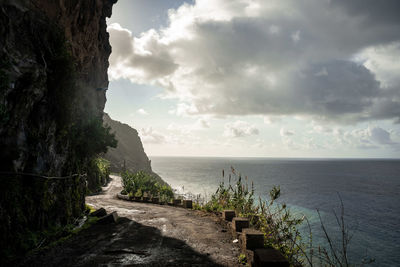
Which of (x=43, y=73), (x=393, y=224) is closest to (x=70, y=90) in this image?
(x=43, y=73)

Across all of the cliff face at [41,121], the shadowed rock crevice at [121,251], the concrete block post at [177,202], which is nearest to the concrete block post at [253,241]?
the shadowed rock crevice at [121,251]

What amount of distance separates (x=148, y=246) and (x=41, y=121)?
477cm

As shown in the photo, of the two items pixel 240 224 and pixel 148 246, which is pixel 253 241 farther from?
pixel 148 246

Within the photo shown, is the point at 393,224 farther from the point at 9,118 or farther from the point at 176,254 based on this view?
the point at 9,118

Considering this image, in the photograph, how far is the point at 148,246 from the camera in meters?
6.09

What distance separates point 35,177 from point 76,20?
6.84 metres

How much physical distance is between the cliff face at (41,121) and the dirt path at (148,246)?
1109 mm

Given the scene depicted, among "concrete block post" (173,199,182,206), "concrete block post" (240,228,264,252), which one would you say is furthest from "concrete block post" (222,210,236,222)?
"concrete block post" (173,199,182,206)

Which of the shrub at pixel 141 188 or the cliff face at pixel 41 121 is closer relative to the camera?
the cliff face at pixel 41 121

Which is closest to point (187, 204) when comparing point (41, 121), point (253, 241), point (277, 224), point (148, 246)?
point (148, 246)

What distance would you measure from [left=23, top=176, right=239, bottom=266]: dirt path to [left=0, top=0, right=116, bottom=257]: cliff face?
111cm

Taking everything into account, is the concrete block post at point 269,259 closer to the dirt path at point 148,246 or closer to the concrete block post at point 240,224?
A: the dirt path at point 148,246

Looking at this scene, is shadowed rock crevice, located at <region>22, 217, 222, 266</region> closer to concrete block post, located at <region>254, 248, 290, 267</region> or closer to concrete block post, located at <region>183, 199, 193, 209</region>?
concrete block post, located at <region>254, 248, 290, 267</region>

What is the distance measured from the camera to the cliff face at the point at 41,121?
17.1 ft
